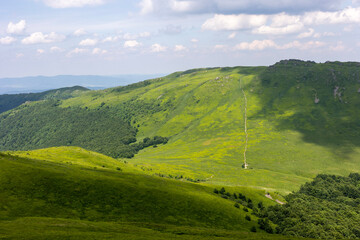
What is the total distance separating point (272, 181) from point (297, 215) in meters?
71.6

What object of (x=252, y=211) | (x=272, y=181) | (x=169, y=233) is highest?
(x=169, y=233)

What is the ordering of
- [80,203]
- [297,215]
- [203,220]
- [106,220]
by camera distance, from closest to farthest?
[106,220], [80,203], [203,220], [297,215]

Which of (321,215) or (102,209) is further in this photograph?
(321,215)

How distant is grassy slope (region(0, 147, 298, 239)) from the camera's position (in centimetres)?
4612

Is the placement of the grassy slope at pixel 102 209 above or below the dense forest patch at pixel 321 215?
above

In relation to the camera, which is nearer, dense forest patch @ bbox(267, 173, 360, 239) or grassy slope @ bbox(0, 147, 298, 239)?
grassy slope @ bbox(0, 147, 298, 239)

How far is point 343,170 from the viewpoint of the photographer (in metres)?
182

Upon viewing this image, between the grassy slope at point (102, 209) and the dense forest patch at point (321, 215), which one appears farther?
the dense forest patch at point (321, 215)

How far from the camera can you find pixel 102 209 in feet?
201

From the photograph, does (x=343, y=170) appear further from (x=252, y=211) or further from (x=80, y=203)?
(x=80, y=203)

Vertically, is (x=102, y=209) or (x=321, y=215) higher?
(x=102, y=209)

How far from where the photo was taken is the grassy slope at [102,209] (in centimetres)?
4612

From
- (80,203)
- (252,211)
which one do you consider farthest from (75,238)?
(252,211)

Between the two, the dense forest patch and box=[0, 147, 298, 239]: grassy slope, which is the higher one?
box=[0, 147, 298, 239]: grassy slope
